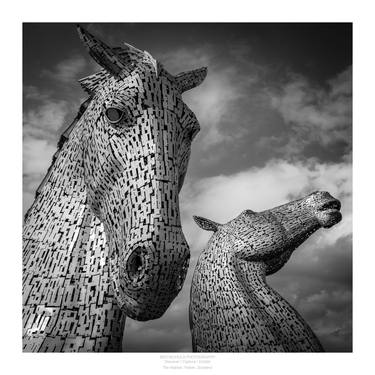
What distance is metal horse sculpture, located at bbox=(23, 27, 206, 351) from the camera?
3.79 ft

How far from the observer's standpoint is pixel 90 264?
4.53 ft

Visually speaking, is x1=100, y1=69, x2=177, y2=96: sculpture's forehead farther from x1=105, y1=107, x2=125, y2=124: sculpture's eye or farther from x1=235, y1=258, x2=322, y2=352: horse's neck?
x1=235, y1=258, x2=322, y2=352: horse's neck

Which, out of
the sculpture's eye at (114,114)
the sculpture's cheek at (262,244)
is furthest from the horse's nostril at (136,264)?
the sculpture's cheek at (262,244)

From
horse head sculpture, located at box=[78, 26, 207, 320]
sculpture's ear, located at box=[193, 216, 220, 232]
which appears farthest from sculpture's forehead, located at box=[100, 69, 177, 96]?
sculpture's ear, located at box=[193, 216, 220, 232]

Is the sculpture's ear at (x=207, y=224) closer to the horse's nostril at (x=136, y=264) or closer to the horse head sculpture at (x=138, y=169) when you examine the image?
the horse head sculpture at (x=138, y=169)

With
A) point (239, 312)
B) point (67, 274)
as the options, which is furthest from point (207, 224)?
point (67, 274)

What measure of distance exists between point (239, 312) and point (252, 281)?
0.35 meters
